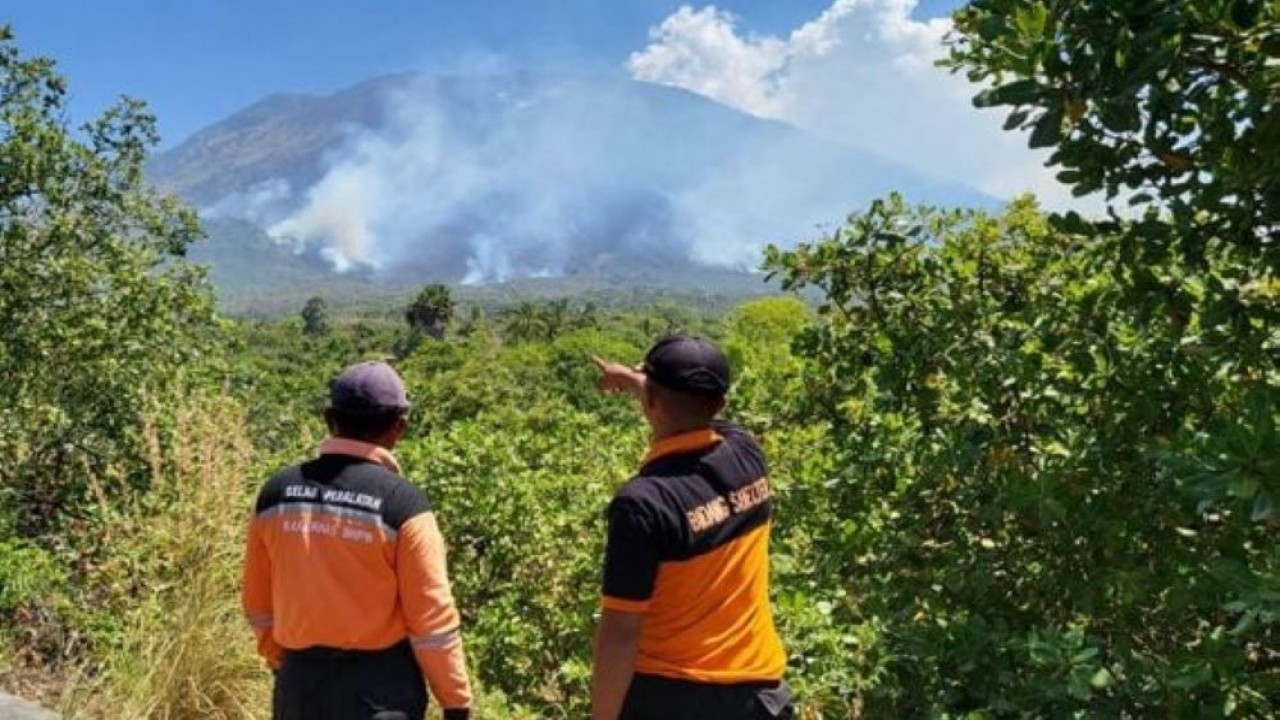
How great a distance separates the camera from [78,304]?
7668mm

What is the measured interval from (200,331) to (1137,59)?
8.02 metres

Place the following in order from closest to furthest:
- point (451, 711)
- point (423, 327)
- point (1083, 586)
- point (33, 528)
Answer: point (1083, 586)
point (451, 711)
point (33, 528)
point (423, 327)

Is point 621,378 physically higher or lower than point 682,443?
higher

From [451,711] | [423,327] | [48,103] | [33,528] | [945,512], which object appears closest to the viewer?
[451,711]

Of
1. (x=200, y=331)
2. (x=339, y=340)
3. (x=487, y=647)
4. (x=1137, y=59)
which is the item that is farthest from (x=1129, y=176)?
(x=339, y=340)

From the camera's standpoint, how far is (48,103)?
8461 mm

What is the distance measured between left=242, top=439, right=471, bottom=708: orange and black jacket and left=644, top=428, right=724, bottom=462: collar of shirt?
2.12 feet

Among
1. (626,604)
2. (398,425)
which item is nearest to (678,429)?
(626,604)

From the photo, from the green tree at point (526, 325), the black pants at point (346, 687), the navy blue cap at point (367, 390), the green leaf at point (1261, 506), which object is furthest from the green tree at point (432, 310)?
the green leaf at point (1261, 506)

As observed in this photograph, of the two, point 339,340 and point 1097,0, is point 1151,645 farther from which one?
point 339,340

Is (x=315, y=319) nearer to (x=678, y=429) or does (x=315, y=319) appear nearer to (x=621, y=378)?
(x=621, y=378)

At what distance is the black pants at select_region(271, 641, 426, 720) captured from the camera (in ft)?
8.91

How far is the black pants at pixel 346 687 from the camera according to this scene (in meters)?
2.72

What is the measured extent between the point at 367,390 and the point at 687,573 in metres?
0.99
